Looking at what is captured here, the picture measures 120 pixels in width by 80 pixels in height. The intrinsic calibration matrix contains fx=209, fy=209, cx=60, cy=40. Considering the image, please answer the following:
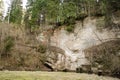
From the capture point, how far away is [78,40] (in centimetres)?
3553

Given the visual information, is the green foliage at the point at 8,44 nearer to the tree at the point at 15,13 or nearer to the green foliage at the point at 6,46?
the green foliage at the point at 6,46

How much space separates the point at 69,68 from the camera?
110 ft

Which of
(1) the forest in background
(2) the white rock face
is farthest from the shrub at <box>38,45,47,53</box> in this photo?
(2) the white rock face

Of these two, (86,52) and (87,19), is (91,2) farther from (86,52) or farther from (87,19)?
(86,52)

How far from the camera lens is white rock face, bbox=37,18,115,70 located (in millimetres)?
33625

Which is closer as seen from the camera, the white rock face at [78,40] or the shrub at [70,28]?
the white rock face at [78,40]

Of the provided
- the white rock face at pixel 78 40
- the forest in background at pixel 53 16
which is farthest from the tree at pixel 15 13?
the white rock face at pixel 78 40

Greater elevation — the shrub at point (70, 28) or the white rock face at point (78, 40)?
the shrub at point (70, 28)

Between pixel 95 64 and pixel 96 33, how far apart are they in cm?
576

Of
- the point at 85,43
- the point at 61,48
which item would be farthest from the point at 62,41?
the point at 85,43

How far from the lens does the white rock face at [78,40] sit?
33625mm

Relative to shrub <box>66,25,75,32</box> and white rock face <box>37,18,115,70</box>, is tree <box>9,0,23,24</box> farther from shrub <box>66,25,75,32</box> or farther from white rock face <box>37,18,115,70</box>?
shrub <box>66,25,75,32</box>

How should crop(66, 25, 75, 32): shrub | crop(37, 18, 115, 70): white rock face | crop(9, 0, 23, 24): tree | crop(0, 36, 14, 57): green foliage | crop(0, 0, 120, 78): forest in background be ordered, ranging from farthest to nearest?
crop(9, 0, 23, 24): tree, crop(66, 25, 75, 32): shrub, crop(37, 18, 115, 70): white rock face, crop(0, 36, 14, 57): green foliage, crop(0, 0, 120, 78): forest in background

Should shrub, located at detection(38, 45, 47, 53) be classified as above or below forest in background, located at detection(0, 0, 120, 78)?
below
